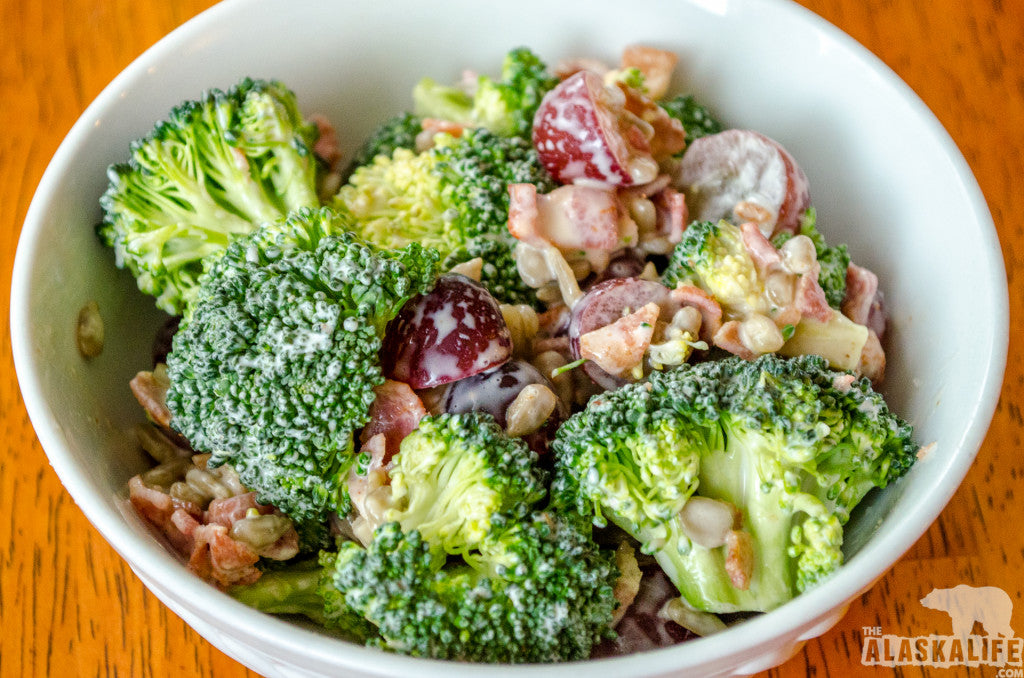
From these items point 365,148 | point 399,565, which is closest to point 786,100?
point 365,148

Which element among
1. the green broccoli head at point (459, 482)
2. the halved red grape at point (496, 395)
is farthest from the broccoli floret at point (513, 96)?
the green broccoli head at point (459, 482)

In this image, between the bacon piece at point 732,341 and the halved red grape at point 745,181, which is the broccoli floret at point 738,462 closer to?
the bacon piece at point 732,341

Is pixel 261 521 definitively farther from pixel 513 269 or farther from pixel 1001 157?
pixel 1001 157

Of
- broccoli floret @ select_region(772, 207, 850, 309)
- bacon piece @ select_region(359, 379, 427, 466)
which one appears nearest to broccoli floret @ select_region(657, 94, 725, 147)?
broccoli floret @ select_region(772, 207, 850, 309)

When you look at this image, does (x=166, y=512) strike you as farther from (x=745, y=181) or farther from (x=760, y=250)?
(x=745, y=181)

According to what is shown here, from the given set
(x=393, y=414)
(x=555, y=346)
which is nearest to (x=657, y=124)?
(x=555, y=346)
